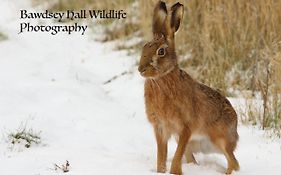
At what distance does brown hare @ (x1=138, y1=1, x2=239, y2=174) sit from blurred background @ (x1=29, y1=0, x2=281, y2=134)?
65.8 inches

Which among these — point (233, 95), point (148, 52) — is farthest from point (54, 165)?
point (233, 95)

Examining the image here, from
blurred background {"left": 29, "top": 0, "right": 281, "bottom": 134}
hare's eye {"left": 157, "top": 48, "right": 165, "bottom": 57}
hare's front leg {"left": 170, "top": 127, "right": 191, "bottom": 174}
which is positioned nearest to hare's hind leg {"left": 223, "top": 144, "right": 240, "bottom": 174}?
hare's front leg {"left": 170, "top": 127, "right": 191, "bottom": 174}

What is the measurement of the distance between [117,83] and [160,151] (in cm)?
353

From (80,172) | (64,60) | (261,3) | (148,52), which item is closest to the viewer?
(148,52)

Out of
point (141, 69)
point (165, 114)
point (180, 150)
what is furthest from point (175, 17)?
point (180, 150)

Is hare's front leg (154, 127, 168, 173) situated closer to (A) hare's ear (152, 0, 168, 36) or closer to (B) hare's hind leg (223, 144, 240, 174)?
(B) hare's hind leg (223, 144, 240, 174)

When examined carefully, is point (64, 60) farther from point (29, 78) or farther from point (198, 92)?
point (198, 92)

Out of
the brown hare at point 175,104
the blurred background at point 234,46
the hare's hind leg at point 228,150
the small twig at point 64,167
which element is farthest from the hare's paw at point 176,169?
the blurred background at point 234,46

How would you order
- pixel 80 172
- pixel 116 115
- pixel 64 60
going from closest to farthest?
1. pixel 80 172
2. pixel 116 115
3. pixel 64 60

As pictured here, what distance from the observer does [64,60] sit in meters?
8.91

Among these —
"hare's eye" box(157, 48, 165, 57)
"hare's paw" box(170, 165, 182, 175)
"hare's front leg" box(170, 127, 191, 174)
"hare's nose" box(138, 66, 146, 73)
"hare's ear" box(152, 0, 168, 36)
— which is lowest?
"hare's paw" box(170, 165, 182, 175)

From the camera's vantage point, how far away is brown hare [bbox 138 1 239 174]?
4.11 m

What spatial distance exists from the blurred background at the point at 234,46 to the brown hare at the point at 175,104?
1.67 m

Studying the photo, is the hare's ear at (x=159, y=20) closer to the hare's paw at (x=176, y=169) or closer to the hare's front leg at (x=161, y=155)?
the hare's front leg at (x=161, y=155)
